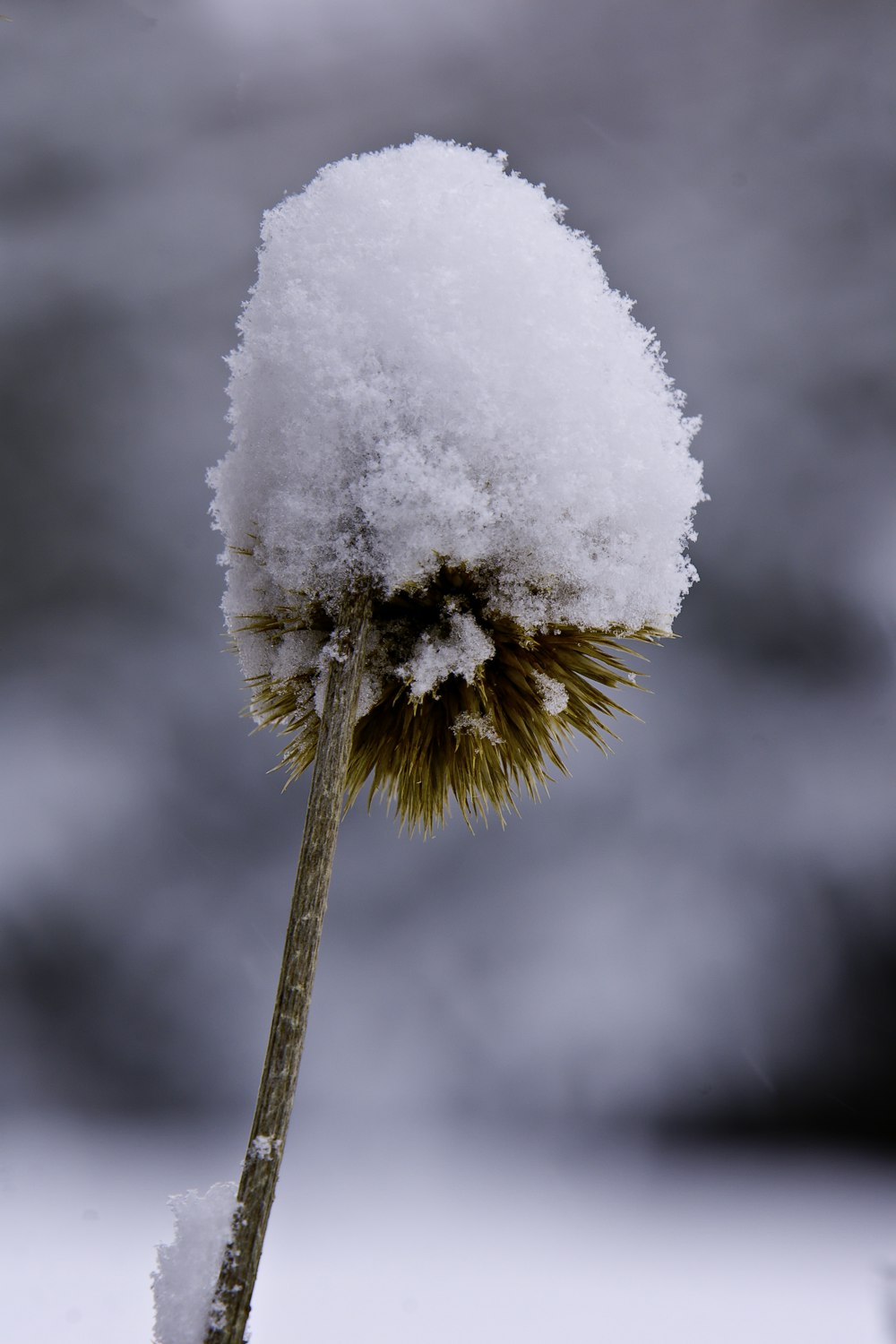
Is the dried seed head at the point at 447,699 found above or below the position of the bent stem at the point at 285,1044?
above

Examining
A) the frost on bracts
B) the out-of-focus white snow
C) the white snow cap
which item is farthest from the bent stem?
the white snow cap

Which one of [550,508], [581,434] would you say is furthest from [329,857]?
[581,434]

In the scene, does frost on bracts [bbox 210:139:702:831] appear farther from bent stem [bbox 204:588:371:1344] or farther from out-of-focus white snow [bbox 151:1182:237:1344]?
out-of-focus white snow [bbox 151:1182:237:1344]

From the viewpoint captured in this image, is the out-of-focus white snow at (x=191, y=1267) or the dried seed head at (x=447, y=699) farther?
the dried seed head at (x=447, y=699)

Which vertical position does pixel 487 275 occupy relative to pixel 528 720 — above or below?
above

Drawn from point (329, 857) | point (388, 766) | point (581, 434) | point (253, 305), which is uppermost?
point (253, 305)

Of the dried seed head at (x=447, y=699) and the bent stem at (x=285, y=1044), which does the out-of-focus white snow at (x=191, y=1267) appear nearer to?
the bent stem at (x=285, y=1044)

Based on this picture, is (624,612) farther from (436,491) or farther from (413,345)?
(413,345)

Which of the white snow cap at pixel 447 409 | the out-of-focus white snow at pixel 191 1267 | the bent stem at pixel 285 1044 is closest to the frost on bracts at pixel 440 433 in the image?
the white snow cap at pixel 447 409
